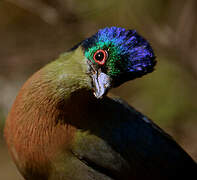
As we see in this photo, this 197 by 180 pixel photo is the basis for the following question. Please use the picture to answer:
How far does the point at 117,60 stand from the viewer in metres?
2.74

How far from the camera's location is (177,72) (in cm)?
585

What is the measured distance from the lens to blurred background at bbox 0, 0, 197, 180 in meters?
5.39

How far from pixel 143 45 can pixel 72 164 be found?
1.14m

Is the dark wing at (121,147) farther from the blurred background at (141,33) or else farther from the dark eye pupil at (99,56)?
the blurred background at (141,33)

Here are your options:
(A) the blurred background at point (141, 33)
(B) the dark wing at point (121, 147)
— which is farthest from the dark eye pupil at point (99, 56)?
(A) the blurred background at point (141, 33)

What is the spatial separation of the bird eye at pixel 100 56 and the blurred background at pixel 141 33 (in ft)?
8.59

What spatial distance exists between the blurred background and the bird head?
8.43 ft

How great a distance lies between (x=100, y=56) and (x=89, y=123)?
0.63 meters

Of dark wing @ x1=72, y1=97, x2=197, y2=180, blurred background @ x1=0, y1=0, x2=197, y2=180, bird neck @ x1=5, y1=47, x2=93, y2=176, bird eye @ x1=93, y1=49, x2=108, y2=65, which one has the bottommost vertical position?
dark wing @ x1=72, y1=97, x2=197, y2=180

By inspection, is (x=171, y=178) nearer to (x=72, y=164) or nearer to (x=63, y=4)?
(x=72, y=164)

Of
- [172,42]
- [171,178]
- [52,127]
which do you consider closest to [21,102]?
[52,127]

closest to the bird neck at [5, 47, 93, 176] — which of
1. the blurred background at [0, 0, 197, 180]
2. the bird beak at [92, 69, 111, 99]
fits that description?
the bird beak at [92, 69, 111, 99]

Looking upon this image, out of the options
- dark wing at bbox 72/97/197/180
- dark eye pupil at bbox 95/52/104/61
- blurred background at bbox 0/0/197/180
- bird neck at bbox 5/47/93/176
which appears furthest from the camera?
blurred background at bbox 0/0/197/180

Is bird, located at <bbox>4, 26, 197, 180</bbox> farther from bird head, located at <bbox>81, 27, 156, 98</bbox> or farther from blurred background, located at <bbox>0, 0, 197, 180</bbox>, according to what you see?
blurred background, located at <bbox>0, 0, 197, 180</bbox>
